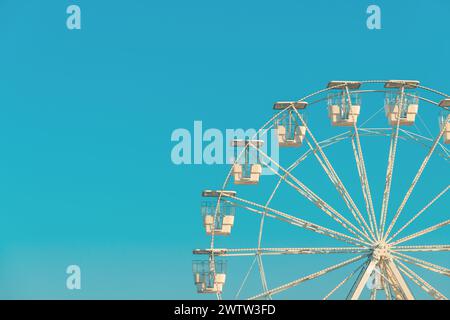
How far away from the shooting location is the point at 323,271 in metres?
34.2

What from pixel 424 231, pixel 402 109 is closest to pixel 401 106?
pixel 402 109

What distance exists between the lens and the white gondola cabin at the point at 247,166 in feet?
121

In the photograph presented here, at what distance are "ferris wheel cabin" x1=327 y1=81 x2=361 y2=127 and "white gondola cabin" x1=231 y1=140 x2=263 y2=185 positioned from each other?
2.84 metres

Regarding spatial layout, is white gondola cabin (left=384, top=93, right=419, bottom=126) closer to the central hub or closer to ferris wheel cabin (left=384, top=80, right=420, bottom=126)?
ferris wheel cabin (left=384, top=80, right=420, bottom=126)

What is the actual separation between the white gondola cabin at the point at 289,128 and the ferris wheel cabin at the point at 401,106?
118 inches

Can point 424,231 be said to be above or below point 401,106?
below

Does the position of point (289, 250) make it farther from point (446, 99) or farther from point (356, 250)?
point (446, 99)

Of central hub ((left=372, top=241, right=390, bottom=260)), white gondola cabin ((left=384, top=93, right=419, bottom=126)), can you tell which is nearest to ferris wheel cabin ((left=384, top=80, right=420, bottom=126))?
white gondola cabin ((left=384, top=93, right=419, bottom=126))

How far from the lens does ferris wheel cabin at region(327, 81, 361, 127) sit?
121 ft

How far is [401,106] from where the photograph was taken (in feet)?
121

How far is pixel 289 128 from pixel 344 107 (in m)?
2.17

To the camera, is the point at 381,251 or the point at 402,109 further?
the point at 402,109

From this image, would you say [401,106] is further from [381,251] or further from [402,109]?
[381,251]
